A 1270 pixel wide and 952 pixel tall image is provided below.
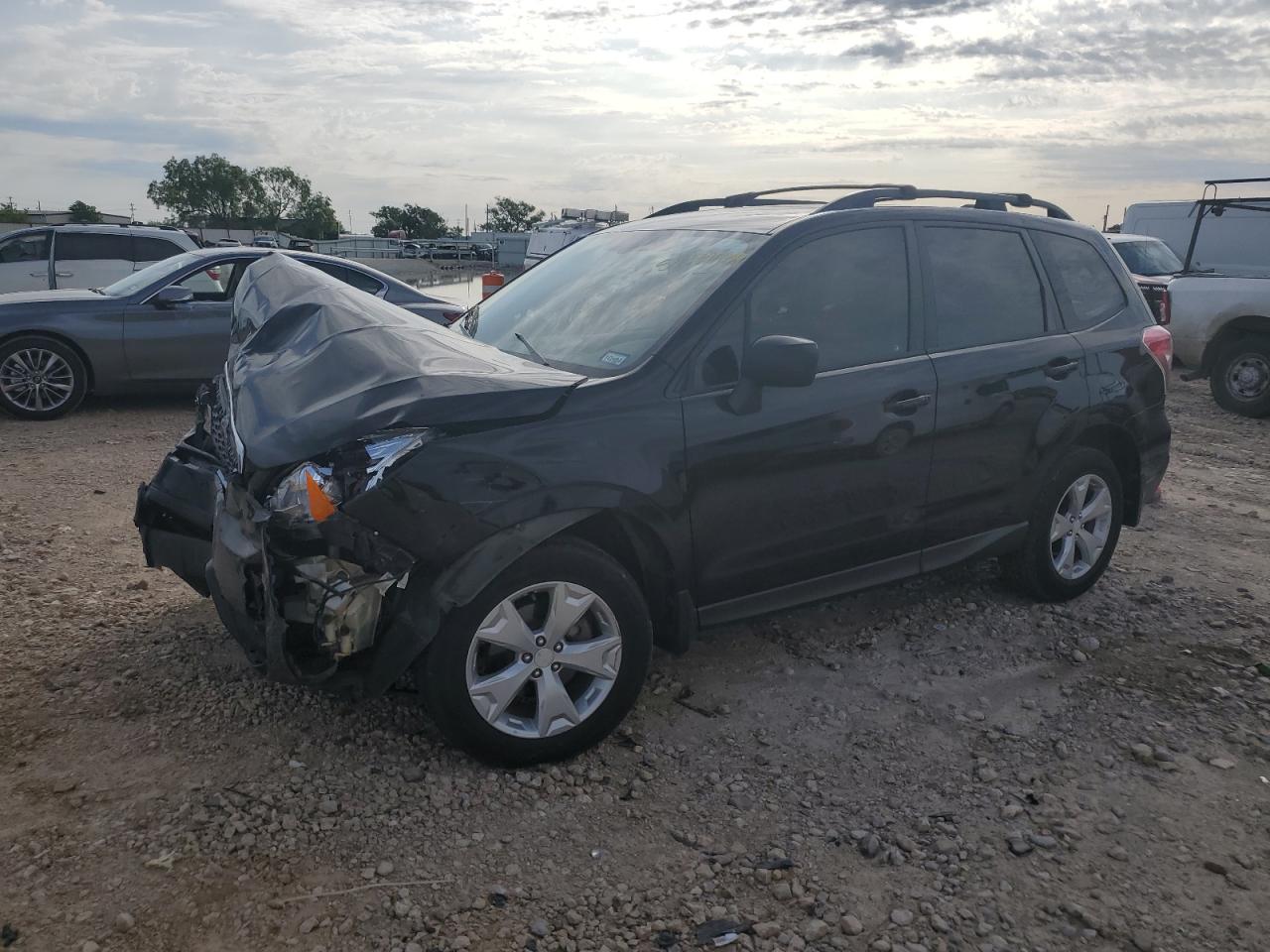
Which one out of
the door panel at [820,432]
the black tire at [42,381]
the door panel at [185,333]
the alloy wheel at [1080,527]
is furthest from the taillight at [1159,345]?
the black tire at [42,381]

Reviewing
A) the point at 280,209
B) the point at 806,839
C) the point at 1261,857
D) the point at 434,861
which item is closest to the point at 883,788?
the point at 806,839

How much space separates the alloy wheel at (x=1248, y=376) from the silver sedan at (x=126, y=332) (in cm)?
799

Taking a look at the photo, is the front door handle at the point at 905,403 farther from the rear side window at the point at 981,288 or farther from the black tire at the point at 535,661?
the black tire at the point at 535,661

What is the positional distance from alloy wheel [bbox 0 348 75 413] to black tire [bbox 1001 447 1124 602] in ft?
24.9

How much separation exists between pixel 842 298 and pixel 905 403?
481 millimetres

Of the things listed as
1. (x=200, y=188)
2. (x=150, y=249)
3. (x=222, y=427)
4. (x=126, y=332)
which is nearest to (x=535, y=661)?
(x=222, y=427)

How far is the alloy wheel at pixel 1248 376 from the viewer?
1020 cm

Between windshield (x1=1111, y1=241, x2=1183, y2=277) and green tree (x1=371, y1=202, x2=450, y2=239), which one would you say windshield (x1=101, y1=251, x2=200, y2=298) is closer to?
windshield (x1=1111, y1=241, x2=1183, y2=277)

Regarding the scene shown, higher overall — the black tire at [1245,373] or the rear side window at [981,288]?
the rear side window at [981,288]

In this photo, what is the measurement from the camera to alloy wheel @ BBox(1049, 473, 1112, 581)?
15.4 feet

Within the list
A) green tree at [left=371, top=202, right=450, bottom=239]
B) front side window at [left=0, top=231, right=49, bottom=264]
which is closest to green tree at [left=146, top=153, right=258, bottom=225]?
green tree at [left=371, top=202, right=450, bottom=239]

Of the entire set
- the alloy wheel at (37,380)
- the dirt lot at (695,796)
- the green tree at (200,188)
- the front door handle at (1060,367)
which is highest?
the green tree at (200,188)

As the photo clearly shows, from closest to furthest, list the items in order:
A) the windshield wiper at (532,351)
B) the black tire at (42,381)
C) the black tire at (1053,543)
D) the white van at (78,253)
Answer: the windshield wiper at (532,351) < the black tire at (1053,543) < the black tire at (42,381) < the white van at (78,253)

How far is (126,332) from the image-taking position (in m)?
8.55
